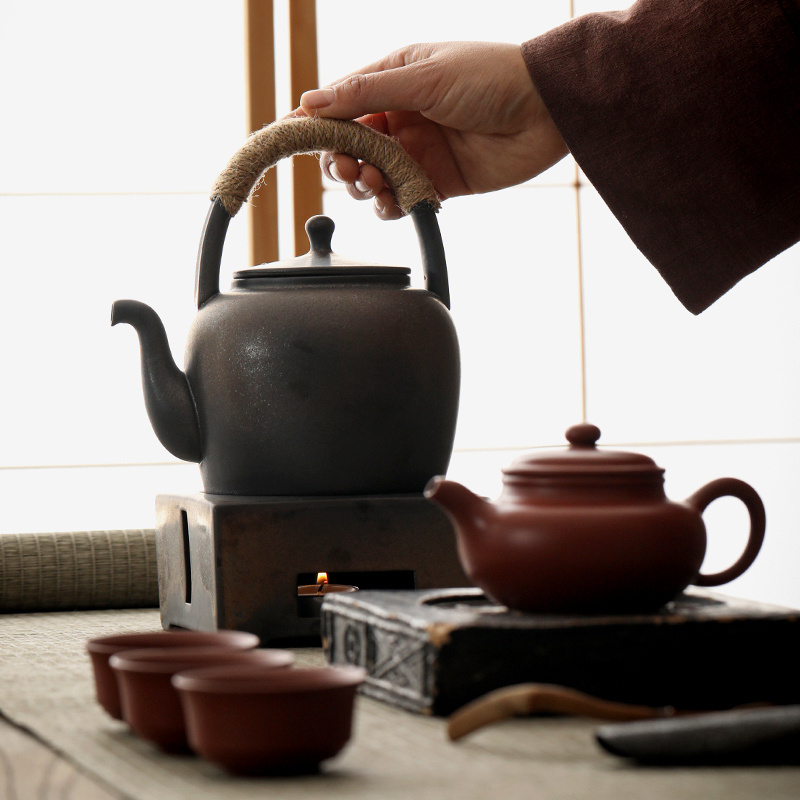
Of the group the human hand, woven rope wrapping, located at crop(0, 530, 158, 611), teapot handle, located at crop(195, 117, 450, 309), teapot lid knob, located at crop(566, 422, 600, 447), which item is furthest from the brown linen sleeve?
woven rope wrapping, located at crop(0, 530, 158, 611)

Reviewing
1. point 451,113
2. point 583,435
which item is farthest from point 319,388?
point 451,113

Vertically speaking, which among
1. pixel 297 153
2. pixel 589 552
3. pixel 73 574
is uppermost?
pixel 297 153

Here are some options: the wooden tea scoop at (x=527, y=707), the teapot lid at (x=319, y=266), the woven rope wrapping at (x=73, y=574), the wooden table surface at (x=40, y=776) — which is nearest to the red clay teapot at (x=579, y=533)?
the wooden tea scoop at (x=527, y=707)

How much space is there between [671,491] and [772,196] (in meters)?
A: 2.11

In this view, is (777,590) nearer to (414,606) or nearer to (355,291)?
(355,291)

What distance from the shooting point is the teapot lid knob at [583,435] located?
831mm

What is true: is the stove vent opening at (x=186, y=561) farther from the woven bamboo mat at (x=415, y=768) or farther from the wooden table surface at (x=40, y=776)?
the wooden table surface at (x=40, y=776)

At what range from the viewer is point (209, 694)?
60 centimetres

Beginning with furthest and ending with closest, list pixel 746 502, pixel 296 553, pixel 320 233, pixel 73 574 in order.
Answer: pixel 73 574 → pixel 320 233 → pixel 296 553 → pixel 746 502

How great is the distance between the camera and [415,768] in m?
0.63

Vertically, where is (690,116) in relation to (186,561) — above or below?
above

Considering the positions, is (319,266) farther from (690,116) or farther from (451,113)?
(690,116)

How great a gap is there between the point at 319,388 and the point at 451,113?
0.50 metres

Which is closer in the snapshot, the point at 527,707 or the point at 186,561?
the point at 527,707
